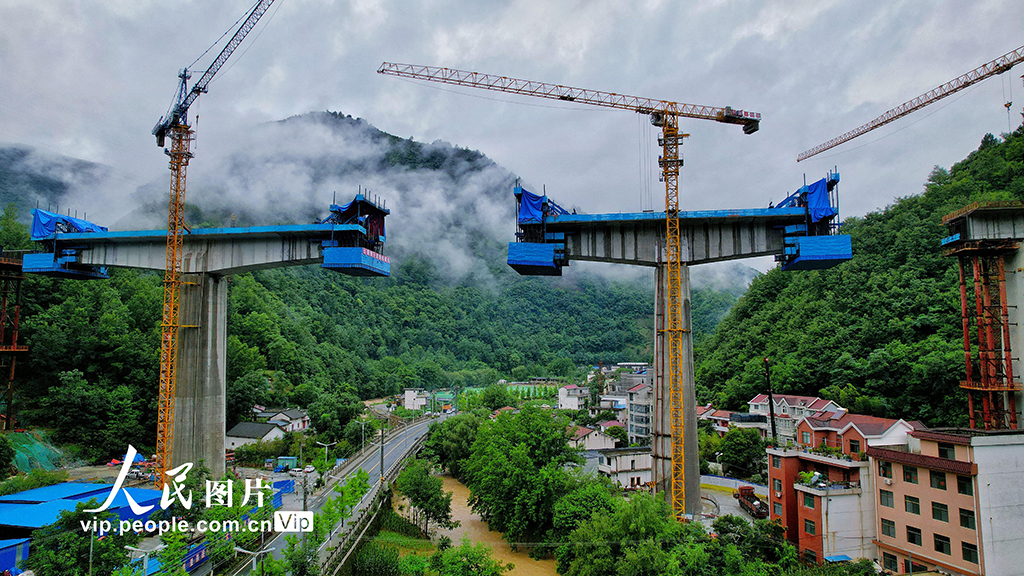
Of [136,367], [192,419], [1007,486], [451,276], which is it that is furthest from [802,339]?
[451,276]

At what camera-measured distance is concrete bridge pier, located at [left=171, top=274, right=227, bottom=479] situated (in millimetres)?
30922

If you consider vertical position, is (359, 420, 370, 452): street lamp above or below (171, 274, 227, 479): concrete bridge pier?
below

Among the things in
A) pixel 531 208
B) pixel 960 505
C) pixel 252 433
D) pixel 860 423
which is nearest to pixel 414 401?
pixel 252 433

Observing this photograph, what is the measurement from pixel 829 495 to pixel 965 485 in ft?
16.6

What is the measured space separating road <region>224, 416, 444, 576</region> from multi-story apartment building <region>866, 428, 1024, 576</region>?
80.8 ft

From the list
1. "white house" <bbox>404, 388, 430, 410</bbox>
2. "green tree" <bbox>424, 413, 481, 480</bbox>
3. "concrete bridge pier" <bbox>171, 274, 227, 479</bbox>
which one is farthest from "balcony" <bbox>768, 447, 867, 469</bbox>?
"white house" <bbox>404, 388, 430, 410</bbox>

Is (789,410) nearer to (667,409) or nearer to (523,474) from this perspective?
(667,409)

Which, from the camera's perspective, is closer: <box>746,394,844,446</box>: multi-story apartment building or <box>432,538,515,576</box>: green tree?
<box>432,538,515,576</box>: green tree

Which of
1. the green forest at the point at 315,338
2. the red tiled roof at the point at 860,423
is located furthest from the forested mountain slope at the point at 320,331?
the red tiled roof at the point at 860,423

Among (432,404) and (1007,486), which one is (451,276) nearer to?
(432,404)

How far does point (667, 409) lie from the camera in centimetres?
2834

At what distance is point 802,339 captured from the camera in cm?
5694

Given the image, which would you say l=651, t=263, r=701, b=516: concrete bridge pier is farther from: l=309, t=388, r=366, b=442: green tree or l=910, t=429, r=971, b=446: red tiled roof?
l=309, t=388, r=366, b=442: green tree

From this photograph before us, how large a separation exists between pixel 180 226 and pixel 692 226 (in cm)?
2840
